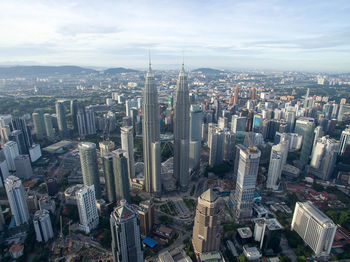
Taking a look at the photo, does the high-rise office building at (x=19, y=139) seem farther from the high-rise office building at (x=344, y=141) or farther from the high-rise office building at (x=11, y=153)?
the high-rise office building at (x=344, y=141)

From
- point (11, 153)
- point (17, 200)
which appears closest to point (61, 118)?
point (11, 153)

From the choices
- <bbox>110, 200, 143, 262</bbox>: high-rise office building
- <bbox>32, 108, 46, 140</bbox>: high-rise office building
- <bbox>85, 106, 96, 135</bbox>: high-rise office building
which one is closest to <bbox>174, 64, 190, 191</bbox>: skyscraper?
<bbox>110, 200, 143, 262</bbox>: high-rise office building

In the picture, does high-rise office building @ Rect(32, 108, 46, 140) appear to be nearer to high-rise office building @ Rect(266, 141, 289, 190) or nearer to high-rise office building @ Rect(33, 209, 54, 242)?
high-rise office building @ Rect(33, 209, 54, 242)

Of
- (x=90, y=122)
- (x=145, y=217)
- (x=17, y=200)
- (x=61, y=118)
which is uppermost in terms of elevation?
(x=61, y=118)

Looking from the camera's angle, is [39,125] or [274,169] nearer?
[274,169]

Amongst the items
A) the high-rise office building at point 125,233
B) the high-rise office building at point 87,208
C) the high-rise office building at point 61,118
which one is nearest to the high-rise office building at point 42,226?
the high-rise office building at point 87,208

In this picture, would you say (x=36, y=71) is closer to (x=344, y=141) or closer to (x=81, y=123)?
(x=81, y=123)

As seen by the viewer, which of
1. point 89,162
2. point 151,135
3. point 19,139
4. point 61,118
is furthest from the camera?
point 61,118
